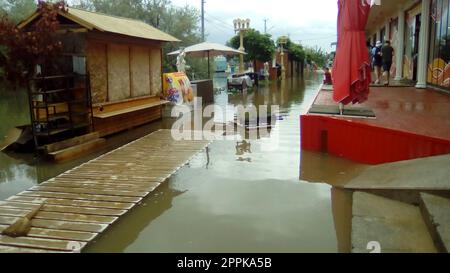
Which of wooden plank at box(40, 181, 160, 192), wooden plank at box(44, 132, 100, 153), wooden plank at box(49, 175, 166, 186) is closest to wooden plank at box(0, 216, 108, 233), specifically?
wooden plank at box(40, 181, 160, 192)

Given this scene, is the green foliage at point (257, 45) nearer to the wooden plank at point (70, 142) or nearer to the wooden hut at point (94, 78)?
the wooden hut at point (94, 78)

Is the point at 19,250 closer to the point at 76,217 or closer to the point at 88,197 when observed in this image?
the point at 76,217

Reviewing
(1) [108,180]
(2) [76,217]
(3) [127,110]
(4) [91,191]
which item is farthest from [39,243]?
(3) [127,110]

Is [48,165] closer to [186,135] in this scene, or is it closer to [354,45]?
[186,135]

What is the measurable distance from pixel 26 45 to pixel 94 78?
2.26 metres

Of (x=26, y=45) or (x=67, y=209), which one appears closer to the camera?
(x=67, y=209)

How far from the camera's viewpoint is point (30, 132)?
27.5 feet

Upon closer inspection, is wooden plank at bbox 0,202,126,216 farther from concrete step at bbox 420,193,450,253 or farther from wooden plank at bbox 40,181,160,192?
concrete step at bbox 420,193,450,253

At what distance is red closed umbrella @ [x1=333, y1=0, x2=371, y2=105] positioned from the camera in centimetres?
677

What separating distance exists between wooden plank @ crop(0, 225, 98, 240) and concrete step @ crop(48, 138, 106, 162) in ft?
10.4

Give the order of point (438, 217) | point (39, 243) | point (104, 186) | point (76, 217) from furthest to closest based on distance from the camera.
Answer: point (104, 186), point (76, 217), point (39, 243), point (438, 217)

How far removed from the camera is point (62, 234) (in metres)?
4.15

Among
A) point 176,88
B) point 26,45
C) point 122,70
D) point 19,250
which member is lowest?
point 19,250
